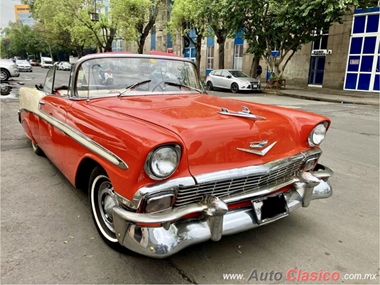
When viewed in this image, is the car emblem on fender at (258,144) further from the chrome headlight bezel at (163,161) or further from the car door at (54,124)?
the car door at (54,124)

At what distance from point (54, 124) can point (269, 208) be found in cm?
244

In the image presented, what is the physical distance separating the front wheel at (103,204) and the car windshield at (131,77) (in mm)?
982

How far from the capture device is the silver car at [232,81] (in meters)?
17.2

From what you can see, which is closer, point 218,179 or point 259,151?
point 218,179

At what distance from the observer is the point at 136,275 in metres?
2.25

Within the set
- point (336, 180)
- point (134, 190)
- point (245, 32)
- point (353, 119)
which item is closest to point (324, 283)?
point (134, 190)

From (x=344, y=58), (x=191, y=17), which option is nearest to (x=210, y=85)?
(x=191, y=17)

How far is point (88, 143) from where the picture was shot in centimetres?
252

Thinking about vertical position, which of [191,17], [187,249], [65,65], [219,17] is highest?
[191,17]

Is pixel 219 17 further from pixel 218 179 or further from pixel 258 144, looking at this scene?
pixel 218 179

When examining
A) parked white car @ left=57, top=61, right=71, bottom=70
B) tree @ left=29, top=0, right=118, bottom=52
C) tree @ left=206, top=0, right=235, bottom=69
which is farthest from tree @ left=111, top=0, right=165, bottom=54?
parked white car @ left=57, top=61, right=71, bottom=70

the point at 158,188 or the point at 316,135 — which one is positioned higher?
the point at 316,135

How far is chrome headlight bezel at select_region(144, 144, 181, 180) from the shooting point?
1.93 metres

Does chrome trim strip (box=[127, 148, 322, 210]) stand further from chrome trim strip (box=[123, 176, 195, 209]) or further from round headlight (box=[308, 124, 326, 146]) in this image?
round headlight (box=[308, 124, 326, 146])
